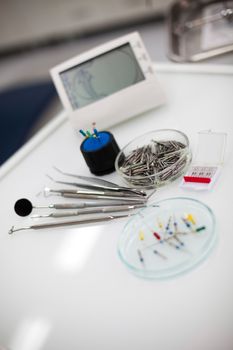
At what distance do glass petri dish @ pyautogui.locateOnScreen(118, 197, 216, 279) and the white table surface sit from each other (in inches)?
0.6

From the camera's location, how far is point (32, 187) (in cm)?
103

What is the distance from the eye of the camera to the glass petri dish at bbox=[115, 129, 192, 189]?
88cm

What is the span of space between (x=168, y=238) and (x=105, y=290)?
0.15 meters

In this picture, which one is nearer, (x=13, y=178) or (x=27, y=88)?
(x=13, y=178)

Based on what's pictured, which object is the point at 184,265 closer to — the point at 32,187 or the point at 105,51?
the point at 32,187

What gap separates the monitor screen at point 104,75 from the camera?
1.11m

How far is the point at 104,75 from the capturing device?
1.12 m

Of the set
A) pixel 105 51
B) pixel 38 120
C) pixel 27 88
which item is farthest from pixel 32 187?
pixel 27 88

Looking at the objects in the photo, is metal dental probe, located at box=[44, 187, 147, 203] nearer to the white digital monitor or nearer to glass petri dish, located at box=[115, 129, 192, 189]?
glass petri dish, located at box=[115, 129, 192, 189]

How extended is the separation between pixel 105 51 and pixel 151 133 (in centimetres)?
28

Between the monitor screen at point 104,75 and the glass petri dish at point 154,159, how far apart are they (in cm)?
20

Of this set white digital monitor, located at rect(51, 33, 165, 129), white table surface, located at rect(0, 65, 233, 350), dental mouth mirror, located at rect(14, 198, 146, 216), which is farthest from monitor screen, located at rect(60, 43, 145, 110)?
dental mouth mirror, located at rect(14, 198, 146, 216)

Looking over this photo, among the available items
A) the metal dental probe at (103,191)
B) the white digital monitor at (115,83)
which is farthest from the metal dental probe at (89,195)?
the white digital monitor at (115,83)

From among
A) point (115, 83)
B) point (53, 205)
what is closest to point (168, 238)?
point (53, 205)
